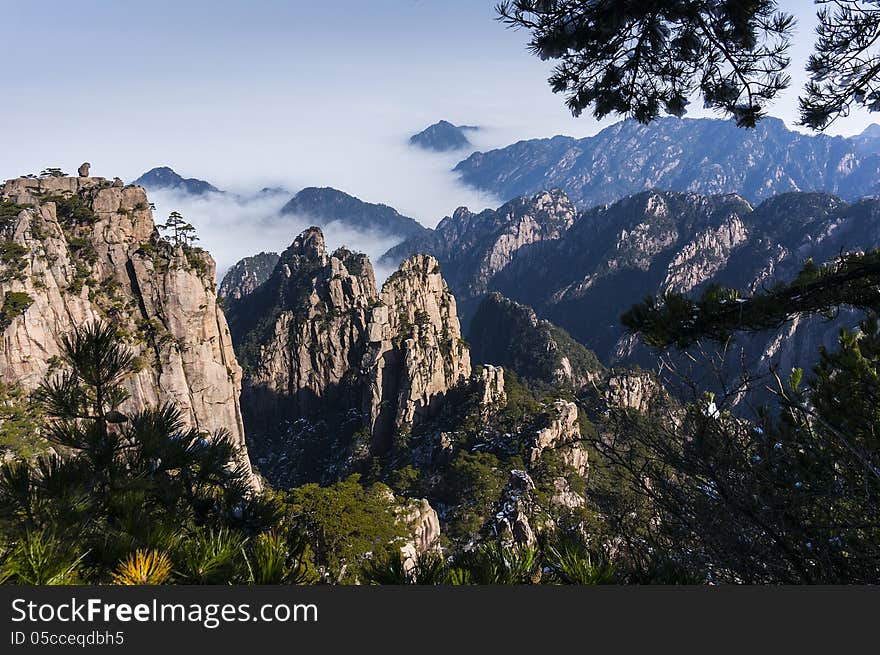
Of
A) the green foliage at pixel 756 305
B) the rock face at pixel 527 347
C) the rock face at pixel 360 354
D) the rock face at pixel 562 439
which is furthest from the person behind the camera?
the rock face at pixel 527 347

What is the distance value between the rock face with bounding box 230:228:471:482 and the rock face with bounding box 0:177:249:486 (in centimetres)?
2766

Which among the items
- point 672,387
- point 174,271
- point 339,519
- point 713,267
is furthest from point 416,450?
point 713,267

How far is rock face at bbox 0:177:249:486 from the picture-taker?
41.4 meters

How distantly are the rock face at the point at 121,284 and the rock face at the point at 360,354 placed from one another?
27.7 m

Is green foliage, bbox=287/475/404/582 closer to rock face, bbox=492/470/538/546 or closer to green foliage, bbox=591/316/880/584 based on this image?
rock face, bbox=492/470/538/546

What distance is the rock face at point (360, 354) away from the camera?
80.4m

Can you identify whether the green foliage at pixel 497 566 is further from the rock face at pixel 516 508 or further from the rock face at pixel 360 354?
the rock face at pixel 360 354

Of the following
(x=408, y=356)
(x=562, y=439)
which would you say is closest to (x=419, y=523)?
(x=562, y=439)

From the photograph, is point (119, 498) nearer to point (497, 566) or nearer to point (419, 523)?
point (497, 566)

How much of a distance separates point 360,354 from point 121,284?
163 ft

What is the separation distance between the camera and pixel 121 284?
51812 mm

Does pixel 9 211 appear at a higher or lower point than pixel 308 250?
lower

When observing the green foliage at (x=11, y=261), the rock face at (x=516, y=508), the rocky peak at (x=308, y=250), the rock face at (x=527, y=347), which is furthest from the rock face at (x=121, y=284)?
the rock face at (x=527, y=347)

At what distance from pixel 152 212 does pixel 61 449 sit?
65.7 m
